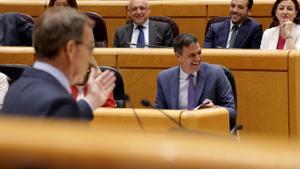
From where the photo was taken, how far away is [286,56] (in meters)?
2.62

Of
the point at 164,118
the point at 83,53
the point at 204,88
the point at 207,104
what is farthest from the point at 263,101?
the point at 83,53

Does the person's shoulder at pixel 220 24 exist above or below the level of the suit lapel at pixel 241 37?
above

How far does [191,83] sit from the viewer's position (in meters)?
2.50

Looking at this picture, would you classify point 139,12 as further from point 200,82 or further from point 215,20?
point 200,82

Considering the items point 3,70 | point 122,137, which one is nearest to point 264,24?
point 3,70

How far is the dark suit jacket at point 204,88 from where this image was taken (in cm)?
242

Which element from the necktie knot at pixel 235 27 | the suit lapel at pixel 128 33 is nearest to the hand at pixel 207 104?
the necktie knot at pixel 235 27

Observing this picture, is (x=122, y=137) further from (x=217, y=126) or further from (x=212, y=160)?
(x=217, y=126)

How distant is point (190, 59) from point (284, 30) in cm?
77

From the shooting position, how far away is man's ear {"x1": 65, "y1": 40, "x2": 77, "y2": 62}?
877 millimetres

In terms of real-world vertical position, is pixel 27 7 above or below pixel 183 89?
above

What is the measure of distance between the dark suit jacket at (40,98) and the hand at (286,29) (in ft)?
7.52

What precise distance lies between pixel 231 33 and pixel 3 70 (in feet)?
4.26

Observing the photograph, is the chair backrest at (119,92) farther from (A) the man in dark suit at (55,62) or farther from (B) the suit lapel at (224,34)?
(A) the man in dark suit at (55,62)
